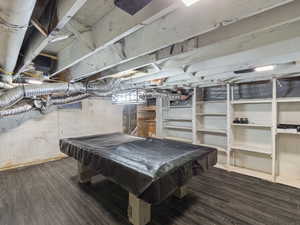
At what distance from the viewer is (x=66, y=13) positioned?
92 centimetres

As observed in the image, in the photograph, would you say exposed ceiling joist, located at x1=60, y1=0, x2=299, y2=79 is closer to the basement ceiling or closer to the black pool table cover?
the basement ceiling

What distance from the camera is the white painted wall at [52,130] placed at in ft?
12.9

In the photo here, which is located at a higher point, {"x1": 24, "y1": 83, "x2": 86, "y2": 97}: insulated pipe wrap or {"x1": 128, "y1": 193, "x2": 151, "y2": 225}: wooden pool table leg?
{"x1": 24, "y1": 83, "x2": 86, "y2": 97}: insulated pipe wrap

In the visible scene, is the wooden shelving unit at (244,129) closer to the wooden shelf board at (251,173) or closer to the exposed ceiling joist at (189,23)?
the wooden shelf board at (251,173)

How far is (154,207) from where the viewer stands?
238 centimetres

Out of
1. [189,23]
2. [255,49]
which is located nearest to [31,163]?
[189,23]

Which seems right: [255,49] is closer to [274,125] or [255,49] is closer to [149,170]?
[149,170]

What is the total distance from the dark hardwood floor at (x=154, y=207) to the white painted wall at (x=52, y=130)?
0.83 m

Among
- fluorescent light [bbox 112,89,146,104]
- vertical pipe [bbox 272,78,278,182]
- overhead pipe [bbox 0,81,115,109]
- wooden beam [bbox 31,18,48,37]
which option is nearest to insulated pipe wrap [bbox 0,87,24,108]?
overhead pipe [bbox 0,81,115,109]

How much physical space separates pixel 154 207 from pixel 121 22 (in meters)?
2.50

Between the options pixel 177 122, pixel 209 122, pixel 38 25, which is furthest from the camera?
pixel 177 122

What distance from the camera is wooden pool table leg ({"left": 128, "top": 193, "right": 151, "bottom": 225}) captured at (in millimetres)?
1921

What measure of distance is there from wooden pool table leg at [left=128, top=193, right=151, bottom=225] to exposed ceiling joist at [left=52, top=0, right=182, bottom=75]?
1.84m

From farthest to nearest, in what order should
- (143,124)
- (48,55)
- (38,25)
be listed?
1. (143,124)
2. (48,55)
3. (38,25)
